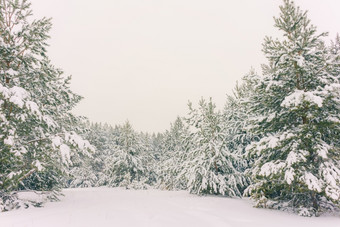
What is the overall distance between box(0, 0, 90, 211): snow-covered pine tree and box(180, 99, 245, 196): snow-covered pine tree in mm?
6486

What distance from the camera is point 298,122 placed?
955 centimetres

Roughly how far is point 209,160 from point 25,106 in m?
9.01

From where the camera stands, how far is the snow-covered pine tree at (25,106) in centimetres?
848

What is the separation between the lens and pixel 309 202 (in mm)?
9078

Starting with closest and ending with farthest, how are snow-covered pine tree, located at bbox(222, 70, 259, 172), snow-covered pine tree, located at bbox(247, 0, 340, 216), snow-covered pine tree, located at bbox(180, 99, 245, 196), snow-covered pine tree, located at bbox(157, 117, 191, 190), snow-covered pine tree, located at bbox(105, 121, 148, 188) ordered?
snow-covered pine tree, located at bbox(247, 0, 340, 216) < snow-covered pine tree, located at bbox(180, 99, 245, 196) < snow-covered pine tree, located at bbox(222, 70, 259, 172) < snow-covered pine tree, located at bbox(157, 117, 191, 190) < snow-covered pine tree, located at bbox(105, 121, 148, 188)

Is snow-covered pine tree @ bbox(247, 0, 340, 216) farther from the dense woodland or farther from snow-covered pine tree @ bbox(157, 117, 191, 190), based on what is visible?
snow-covered pine tree @ bbox(157, 117, 191, 190)

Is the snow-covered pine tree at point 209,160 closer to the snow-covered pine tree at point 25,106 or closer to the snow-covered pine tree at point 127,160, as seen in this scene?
the snow-covered pine tree at point 25,106

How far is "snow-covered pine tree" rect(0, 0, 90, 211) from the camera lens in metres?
8.48

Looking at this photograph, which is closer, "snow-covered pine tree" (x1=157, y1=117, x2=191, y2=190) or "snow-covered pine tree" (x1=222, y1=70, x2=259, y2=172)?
"snow-covered pine tree" (x1=222, y1=70, x2=259, y2=172)

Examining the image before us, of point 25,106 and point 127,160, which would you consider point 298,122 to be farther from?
point 127,160

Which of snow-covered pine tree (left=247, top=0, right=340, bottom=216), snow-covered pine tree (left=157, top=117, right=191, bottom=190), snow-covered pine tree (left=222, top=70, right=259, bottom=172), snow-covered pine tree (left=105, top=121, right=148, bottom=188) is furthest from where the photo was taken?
snow-covered pine tree (left=105, top=121, right=148, bottom=188)

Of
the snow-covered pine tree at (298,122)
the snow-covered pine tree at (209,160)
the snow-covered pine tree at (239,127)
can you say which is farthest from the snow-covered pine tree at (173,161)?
the snow-covered pine tree at (298,122)

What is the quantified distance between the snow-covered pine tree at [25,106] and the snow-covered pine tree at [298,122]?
6.88 m

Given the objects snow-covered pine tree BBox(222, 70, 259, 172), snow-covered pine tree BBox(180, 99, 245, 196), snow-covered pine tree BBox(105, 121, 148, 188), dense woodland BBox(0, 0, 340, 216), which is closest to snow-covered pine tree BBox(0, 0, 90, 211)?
dense woodland BBox(0, 0, 340, 216)
